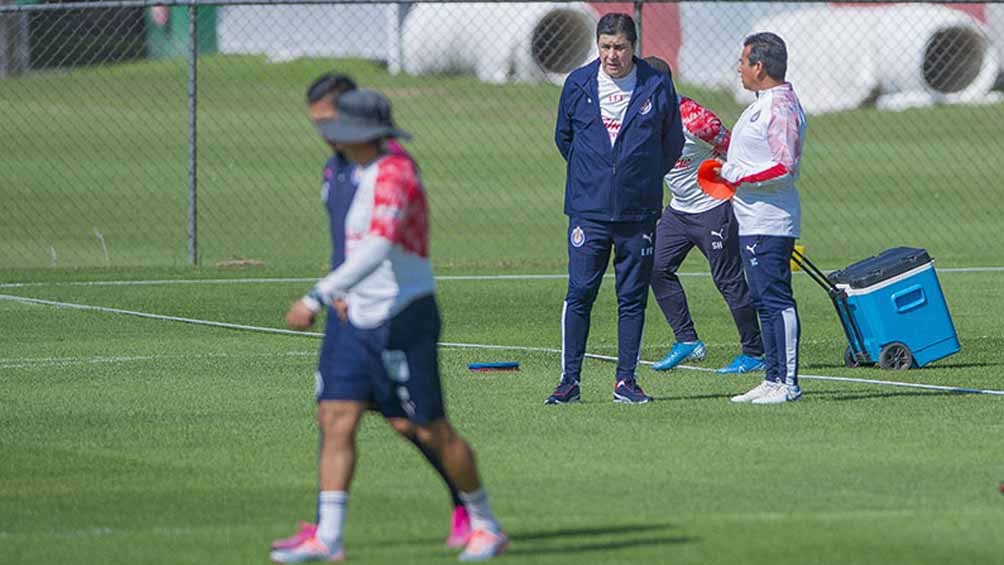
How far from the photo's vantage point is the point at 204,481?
898 centimetres

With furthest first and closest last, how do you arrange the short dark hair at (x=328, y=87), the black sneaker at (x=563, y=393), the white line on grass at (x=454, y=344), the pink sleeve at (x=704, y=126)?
1. the pink sleeve at (x=704, y=126)
2. the white line on grass at (x=454, y=344)
3. the black sneaker at (x=563, y=393)
4. the short dark hair at (x=328, y=87)

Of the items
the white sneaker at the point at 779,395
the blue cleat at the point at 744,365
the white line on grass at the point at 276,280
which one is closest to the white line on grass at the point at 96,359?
the blue cleat at the point at 744,365

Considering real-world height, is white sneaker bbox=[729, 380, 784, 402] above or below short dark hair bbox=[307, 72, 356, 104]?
below

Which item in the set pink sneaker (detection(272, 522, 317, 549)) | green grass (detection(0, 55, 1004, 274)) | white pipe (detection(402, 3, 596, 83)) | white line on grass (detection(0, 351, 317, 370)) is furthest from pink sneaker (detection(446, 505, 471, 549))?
white pipe (detection(402, 3, 596, 83))

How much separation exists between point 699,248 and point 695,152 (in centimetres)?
60

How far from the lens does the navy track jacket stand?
1096cm

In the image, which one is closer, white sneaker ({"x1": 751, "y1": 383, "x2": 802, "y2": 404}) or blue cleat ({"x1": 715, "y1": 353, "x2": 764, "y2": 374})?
white sneaker ({"x1": 751, "y1": 383, "x2": 802, "y2": 404})

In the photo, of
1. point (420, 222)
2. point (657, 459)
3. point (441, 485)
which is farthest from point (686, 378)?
point (420, 222)

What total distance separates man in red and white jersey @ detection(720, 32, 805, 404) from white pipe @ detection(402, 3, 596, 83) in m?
21.8

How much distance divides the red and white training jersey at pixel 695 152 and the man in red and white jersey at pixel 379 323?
5214 mm

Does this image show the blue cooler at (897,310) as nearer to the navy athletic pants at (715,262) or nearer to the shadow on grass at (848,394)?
the navy athletic pants at (715,262)

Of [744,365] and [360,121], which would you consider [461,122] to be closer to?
[744,365]

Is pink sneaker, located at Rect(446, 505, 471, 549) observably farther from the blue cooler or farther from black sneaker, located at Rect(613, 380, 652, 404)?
the blue cooler

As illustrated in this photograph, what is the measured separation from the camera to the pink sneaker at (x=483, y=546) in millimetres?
7320
